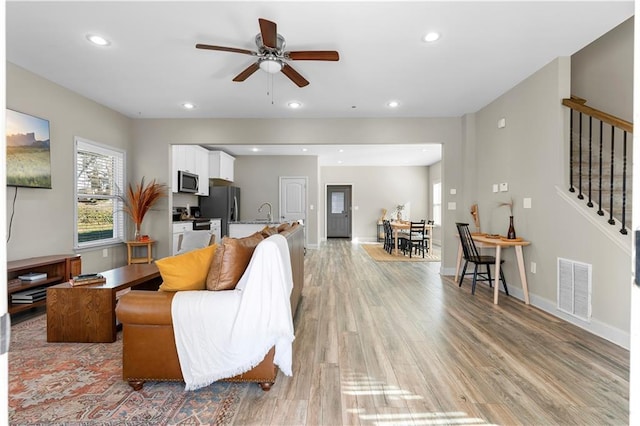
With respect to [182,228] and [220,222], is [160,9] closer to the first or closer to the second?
[182,228]

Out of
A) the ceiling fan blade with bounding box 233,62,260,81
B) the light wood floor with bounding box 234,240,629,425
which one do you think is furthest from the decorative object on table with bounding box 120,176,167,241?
the light wood floor with bounding box 234,240,629,425

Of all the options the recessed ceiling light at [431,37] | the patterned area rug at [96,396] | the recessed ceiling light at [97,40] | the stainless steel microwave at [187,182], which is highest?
the recessed ceiling light at [97,40]

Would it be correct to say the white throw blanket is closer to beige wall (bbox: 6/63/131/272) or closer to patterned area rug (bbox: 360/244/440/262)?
beige wall (bbox: 6/63/131/272)

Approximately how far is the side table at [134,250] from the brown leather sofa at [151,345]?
3515 mm

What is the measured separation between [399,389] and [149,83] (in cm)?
428

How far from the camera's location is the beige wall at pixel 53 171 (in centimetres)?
334

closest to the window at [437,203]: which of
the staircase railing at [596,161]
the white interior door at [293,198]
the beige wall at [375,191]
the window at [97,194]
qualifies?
the beige wall at [375,191]

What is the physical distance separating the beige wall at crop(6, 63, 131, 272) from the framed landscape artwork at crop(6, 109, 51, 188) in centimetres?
11

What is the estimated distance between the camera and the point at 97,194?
15.0 feet

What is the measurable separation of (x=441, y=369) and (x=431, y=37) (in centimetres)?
281

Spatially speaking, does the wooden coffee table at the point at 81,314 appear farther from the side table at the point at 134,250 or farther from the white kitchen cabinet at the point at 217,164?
the white kitchen cabinet at the point at 217,164

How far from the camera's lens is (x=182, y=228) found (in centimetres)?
571

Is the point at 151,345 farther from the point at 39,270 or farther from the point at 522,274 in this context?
the point at 522,274

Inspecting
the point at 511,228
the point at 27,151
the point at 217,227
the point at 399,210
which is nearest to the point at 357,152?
the point at 399,210
